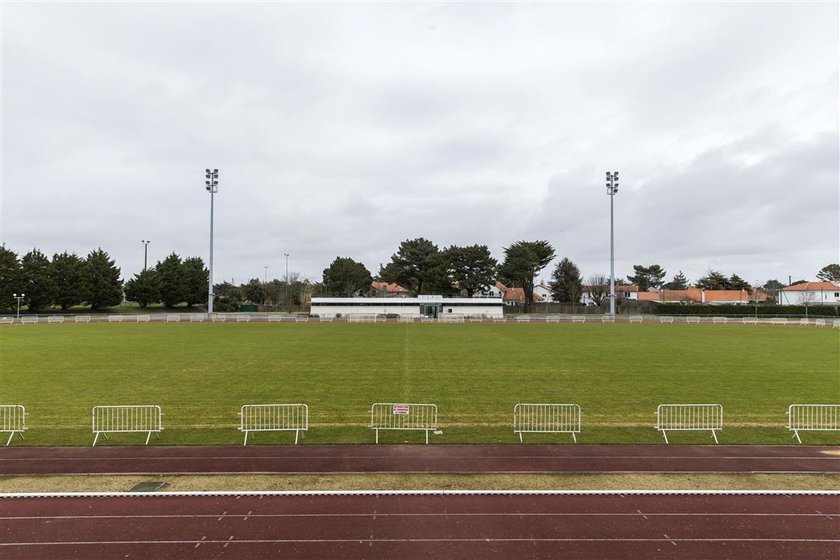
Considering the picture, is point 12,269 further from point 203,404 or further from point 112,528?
point 112,528

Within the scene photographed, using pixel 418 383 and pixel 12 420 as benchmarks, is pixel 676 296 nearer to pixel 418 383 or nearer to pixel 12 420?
pixel 418 383

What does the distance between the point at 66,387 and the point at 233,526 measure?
46.8 feet

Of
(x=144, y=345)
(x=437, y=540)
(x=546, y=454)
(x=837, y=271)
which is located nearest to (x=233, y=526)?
(x=437, y=540)

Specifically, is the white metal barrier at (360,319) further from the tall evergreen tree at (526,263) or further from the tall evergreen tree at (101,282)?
the tall evergreen tree at (101,282)

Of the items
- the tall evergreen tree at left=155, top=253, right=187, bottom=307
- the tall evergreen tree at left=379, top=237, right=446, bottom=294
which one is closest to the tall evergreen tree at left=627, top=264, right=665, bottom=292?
the tall evergreen tree at left=379, top=237, right=446, bottom=294

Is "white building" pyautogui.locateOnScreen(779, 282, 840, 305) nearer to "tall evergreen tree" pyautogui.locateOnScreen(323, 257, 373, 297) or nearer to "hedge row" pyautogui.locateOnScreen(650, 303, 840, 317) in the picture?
"hedge row" pyautogui.locateOnScreen(650, 303, 840, 317)

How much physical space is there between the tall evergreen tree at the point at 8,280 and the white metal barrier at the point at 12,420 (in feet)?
229

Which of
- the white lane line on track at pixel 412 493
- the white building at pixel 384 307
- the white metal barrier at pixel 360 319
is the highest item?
the white building at pixel 384 307

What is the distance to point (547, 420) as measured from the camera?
43.7ft

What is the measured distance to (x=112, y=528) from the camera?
25.0 feet

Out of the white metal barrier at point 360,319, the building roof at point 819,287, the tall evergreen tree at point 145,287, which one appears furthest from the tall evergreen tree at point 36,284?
the building roof at point 819,287

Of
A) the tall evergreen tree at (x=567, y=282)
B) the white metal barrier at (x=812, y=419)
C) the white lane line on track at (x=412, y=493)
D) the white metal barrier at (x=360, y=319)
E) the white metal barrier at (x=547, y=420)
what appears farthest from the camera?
the tall evergreen tree at (x=567, y=282)

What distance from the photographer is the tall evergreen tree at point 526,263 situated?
90.6 metres

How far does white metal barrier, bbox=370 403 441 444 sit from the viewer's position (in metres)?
12.2
